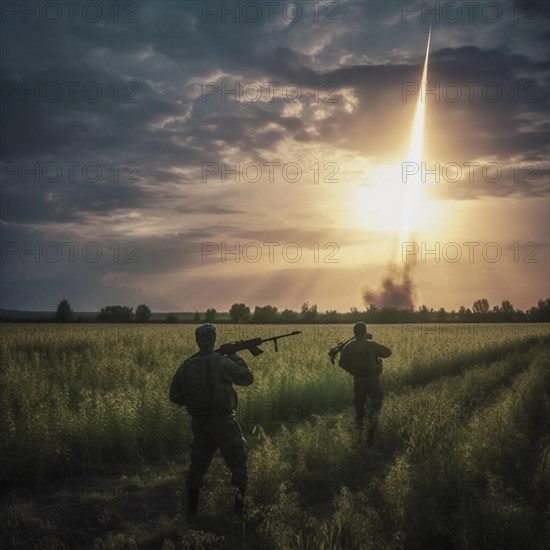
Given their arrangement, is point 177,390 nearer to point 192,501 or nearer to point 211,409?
point 211,409

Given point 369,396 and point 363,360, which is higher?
point 363,360

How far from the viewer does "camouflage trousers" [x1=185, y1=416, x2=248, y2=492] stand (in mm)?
7684

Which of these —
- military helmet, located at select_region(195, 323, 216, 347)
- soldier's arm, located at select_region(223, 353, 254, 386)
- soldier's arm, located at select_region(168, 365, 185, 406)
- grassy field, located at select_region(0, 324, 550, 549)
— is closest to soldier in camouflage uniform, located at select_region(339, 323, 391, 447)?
grassy field, located at select_region(0, 324, 550, 549)

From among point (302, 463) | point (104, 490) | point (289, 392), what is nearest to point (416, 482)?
point (302, 463)

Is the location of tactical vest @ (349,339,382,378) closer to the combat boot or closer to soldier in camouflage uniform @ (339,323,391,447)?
soldier in camouflage uniform @ (339,323,391,447)

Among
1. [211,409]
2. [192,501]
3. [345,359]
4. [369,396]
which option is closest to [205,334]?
[211,409]

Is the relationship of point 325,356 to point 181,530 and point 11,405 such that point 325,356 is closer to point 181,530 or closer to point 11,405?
point 11,405

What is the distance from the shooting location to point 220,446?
306 inches

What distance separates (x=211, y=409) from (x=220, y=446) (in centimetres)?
51

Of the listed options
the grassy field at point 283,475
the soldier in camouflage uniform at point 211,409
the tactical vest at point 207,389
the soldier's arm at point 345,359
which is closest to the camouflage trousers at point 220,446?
the soldier in camouflage uniform at point 211,409

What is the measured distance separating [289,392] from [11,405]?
22.9 ft

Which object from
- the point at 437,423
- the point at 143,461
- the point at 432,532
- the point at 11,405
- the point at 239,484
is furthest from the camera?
the point at 11,405

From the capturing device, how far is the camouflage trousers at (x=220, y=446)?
7684 millimetres

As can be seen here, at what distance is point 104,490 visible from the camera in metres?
9.52
